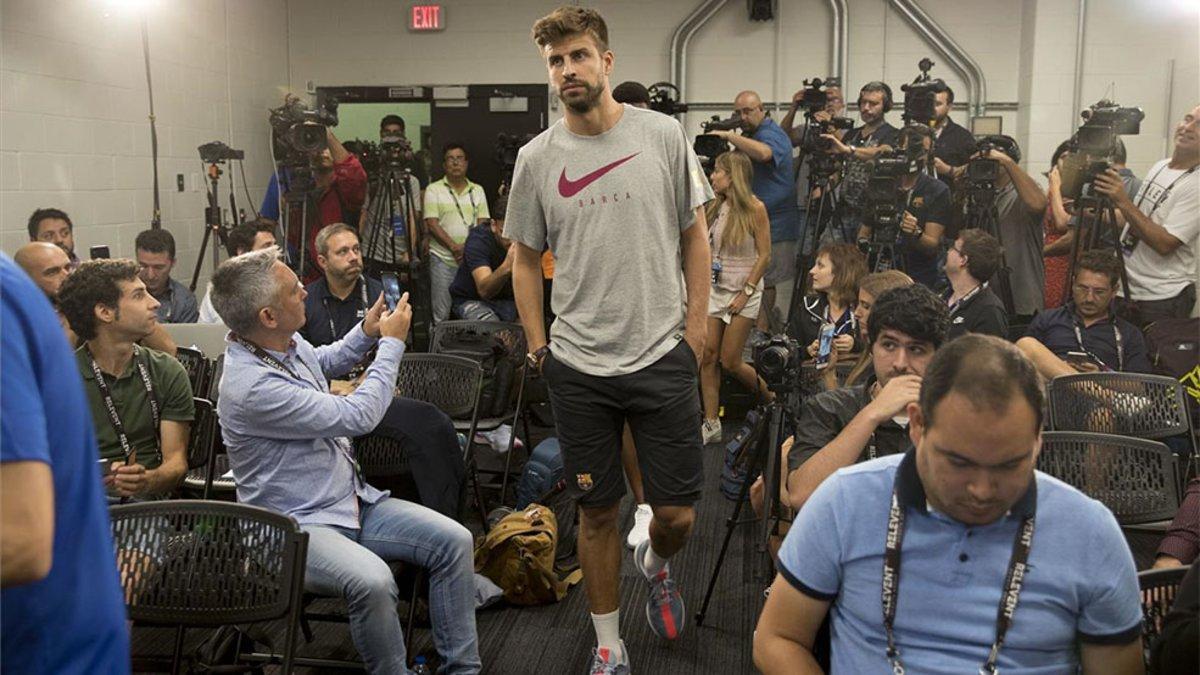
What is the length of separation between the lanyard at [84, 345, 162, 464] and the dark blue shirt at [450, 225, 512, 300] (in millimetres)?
2438

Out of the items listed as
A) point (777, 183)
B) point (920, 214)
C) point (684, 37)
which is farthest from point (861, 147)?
Result: point (684, 37)

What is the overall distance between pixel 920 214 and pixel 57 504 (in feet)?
14.7

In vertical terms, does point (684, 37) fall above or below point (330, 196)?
above

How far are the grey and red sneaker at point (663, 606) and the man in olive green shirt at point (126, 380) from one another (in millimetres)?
1275

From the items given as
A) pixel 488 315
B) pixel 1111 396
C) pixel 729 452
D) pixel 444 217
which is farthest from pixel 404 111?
pixel 1111 396

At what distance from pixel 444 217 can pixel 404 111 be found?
170 centimetres

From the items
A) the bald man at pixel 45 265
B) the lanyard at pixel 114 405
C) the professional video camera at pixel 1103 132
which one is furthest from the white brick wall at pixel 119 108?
the professional video camera at pixel 1103 132

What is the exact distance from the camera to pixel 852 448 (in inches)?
84.3

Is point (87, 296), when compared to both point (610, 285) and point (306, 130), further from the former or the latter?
point (306, 130)

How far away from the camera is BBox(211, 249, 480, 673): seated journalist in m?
2.32

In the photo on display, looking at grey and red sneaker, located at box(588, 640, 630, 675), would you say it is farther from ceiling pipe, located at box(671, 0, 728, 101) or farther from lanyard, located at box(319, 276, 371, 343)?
ceiling pipe, located at box(671, 0, 728, 101)

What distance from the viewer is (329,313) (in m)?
4.01

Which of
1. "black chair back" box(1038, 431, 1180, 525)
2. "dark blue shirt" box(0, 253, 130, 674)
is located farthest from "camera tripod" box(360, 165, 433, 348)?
"dark blue shirt" box(0, 253, 130, 674)

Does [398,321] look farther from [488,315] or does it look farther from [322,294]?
[488,315]
